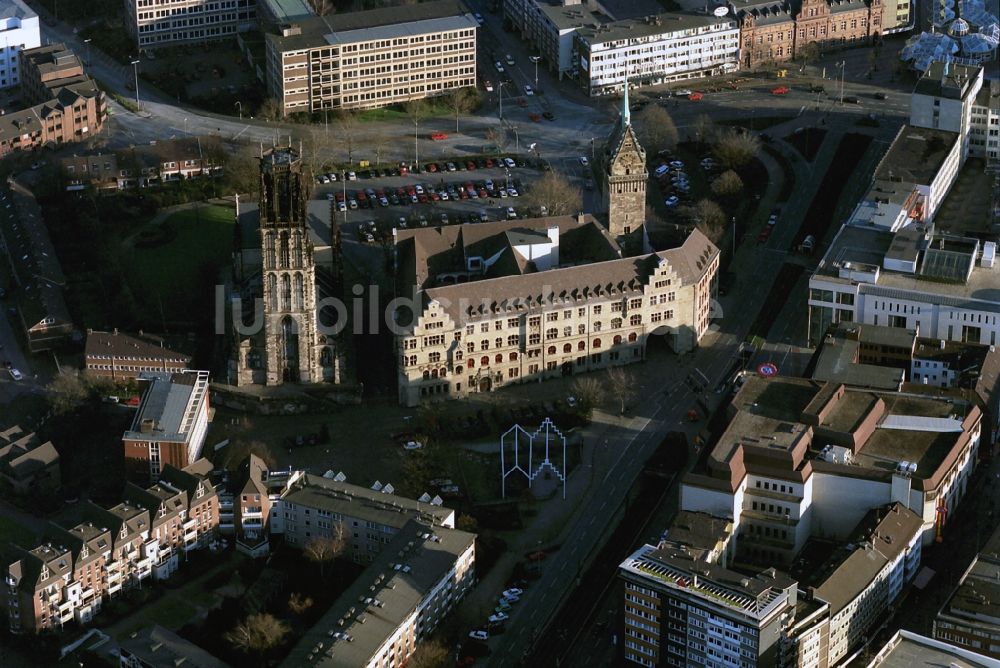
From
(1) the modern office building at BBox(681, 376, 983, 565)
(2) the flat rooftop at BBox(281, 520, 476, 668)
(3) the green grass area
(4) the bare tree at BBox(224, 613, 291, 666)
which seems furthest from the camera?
(3) the green grass area

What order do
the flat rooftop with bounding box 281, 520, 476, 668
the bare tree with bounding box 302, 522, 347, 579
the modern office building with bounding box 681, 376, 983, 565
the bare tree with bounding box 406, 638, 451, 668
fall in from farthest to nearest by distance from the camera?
the modern office building with bounding box 681, 376, 983, 565, the bare tree with bounding box 302, 522, 347, 579, the bare tree with bounding box 406, 638, 451, 668, the flat rooftop with bounding box 281, 520, 476, 668

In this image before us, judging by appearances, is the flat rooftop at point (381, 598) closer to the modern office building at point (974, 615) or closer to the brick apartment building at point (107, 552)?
the brick apartment building at point (107, 552)

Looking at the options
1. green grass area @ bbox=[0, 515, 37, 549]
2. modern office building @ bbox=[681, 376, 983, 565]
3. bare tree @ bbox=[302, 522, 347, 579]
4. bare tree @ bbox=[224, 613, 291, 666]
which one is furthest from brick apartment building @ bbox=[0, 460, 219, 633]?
modern office building @ bbox=[681, 376, 983, 565]

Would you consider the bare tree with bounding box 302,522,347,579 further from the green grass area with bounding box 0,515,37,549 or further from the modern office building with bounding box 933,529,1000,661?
the modern office building with bounding box 933,529,1000,661

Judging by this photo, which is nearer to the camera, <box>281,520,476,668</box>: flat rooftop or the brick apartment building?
<box>281,520,476,668</box>: flat rooftop

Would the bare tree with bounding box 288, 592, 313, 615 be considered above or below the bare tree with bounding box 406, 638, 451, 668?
above

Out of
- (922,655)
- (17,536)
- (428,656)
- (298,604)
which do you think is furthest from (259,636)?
(922,655)

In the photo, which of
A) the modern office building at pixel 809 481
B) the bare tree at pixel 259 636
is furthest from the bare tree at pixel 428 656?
the modern office building at pixel 809 481
